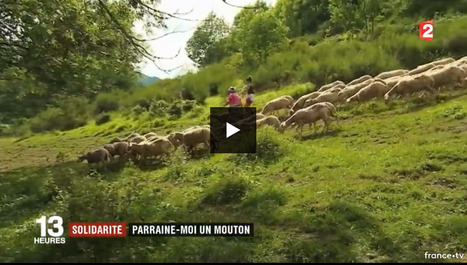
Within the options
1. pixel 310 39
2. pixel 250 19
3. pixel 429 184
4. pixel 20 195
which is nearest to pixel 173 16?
pixel 429 184

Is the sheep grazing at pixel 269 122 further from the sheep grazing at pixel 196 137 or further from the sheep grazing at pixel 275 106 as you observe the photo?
the sheep grazing at pixel 275 106

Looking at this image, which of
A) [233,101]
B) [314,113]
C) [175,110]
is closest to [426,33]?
[175,110]

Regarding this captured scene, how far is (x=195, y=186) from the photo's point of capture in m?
9.16

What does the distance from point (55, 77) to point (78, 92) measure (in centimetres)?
228

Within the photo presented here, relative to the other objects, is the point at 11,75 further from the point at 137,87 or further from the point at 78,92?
the point at 137,87

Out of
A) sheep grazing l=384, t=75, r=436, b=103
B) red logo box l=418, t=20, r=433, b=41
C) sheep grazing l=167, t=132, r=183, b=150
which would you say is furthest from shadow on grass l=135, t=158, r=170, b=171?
red logo box l=418, t=20, r=433, b=41

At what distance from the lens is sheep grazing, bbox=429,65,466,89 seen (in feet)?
47.4

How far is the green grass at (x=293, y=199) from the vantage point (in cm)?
562

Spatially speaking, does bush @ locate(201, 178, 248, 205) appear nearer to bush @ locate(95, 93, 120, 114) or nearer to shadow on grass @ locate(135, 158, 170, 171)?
shadow on grass @ locate(135, 158, 170, 171)

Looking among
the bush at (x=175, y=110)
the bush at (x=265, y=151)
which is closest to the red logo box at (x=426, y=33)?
the bush at (x=175, y=110)

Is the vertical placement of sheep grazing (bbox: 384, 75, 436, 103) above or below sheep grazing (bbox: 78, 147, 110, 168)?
above

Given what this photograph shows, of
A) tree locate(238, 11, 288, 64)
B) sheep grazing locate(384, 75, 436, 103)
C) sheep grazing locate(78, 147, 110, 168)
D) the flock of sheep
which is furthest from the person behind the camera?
tree locate(238, 11, 288, 64)
